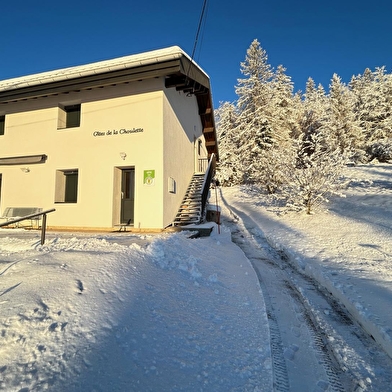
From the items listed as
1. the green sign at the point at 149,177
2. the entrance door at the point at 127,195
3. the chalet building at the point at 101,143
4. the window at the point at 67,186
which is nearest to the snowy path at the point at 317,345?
the green sign at the point at 149,177

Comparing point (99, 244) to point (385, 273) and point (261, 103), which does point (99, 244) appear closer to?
point (385, 273)

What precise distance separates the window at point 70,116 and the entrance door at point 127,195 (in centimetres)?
326

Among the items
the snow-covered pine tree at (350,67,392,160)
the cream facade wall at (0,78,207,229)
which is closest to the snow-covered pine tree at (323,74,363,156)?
the snow-covered pine tree at (350,67,392,160)

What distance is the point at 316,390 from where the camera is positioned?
1.97m

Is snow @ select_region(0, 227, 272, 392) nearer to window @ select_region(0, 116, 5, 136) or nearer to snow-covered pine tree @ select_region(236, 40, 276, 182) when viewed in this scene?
window @ select_region(0, 116, 5, 136)

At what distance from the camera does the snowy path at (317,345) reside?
208 centimetres

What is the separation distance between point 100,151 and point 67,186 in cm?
219

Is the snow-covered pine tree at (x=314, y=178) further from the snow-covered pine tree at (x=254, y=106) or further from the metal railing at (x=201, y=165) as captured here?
the snow-covered pine tree at (x=254, y=106)

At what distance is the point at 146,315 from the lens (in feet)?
8.59

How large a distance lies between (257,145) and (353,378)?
2210cm

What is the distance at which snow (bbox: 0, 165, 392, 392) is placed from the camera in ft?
5.98

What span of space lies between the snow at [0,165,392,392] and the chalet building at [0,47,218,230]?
3.73 meters

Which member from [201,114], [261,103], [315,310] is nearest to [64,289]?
[315,310]

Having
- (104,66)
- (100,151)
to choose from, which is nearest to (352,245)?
(100,151)
